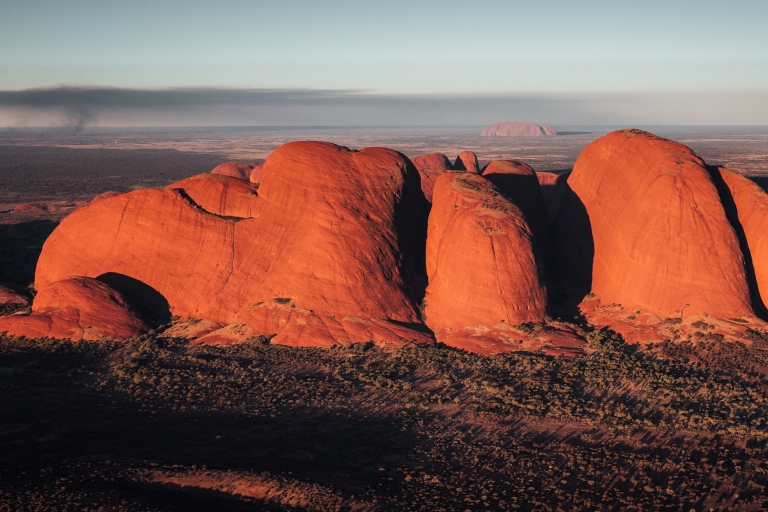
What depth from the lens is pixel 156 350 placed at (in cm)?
2539

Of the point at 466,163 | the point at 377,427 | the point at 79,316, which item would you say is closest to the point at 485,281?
the point at 377,427

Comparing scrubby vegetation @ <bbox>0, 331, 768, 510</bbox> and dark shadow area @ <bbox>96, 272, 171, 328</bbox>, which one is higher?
dark shadow area @ <bbox>96, 272, 171, 328</bbox>

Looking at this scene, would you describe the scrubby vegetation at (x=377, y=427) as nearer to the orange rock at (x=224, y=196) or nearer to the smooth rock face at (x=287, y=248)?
the smooth rock face at (x=287, y=248)

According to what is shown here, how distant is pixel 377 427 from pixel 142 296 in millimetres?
15240

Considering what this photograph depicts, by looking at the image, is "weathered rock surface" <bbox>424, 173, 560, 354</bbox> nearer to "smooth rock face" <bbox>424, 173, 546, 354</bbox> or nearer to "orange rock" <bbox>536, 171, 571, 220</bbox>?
"smooth rock face" <bbox>424, 173, 546, 354</bbox>

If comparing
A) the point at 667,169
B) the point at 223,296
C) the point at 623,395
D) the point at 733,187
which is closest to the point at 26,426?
the point at 223,296

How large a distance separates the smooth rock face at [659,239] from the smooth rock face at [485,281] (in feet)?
14.5

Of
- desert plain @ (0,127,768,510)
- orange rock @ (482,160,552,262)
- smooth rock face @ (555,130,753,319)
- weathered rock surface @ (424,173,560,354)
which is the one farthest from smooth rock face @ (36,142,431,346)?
smooth rock face @ (555,130,753,319)

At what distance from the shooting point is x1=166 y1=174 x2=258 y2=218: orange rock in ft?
97.8

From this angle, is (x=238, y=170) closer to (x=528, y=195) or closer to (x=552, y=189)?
(x=552, y=189)

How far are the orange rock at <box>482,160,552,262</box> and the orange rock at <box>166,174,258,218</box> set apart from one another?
496 inches

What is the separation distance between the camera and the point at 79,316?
26.7m

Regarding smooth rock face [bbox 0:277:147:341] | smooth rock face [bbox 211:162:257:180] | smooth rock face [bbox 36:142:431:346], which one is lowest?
smooth rock face [bbox 0:277:147:341]

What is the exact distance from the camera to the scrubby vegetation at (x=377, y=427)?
15.2 metres
